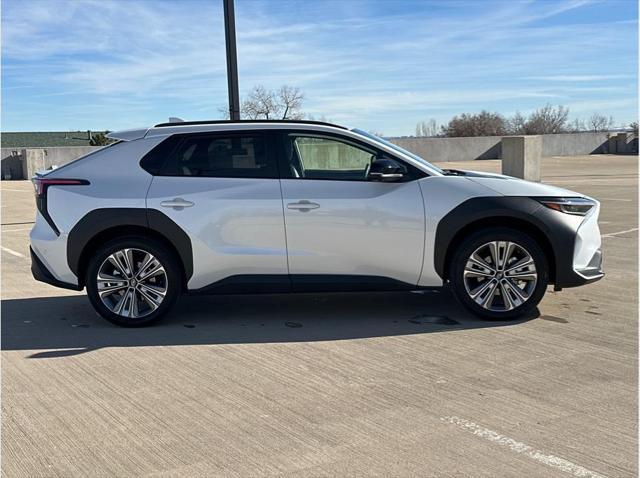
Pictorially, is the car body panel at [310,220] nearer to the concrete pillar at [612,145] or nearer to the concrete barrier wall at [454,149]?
the concrete barrier wall at [454,149]

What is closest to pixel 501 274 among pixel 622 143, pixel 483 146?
pixel 483 146

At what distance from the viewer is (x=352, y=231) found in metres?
6.14

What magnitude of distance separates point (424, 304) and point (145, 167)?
9.82ft

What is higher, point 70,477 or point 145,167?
point 145,167

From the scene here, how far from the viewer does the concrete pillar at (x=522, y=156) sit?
23.0 metres

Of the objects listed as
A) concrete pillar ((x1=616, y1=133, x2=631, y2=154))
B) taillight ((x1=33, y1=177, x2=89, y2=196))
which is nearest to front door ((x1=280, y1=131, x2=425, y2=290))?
taillight ((x1=33, y1=177, x2=89, y2=196))

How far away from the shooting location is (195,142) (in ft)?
21.0

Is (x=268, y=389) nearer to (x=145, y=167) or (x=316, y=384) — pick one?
A: (x=316, y=384)

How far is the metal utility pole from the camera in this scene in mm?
10733

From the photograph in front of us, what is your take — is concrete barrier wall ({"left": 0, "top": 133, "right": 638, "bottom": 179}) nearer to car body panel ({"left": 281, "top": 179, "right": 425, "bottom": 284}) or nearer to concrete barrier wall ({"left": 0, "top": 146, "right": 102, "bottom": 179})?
concrete barrier wall ({"left": 0, "top": 146, "right": 102, "bottom": 179})

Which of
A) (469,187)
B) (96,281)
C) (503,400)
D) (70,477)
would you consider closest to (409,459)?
(503,400)

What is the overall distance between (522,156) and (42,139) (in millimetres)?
46609

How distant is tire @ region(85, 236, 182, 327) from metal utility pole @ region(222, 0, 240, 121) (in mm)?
4844

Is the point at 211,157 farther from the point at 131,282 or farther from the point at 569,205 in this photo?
the point at 569,205
